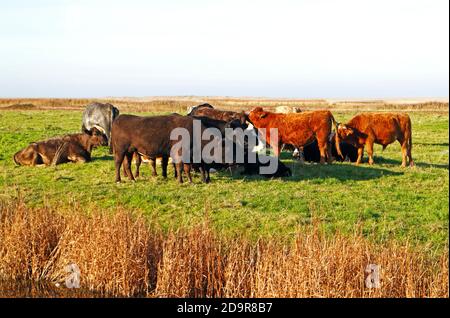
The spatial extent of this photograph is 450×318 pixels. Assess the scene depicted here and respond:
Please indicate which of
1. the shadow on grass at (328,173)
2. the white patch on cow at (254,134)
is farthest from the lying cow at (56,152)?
the white patch on cow at (254,134)

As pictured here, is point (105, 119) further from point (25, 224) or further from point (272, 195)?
point (25, 224)

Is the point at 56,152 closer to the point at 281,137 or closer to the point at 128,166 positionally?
the point at 128,166

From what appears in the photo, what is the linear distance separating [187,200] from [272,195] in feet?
6.22

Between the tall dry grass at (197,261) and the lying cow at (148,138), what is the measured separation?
14.9ft

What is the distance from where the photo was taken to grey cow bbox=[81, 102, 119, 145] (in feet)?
69.7

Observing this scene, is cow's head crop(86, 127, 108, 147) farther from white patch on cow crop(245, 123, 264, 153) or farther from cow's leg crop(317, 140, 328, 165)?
cow's leg crop(317, 140, 328, 165)

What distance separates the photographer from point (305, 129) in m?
16.9

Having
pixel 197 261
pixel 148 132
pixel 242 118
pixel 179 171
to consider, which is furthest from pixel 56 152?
pixel 197 261

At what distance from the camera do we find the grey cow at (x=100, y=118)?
69.7 ft

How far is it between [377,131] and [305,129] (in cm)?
217

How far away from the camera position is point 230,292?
7.98m

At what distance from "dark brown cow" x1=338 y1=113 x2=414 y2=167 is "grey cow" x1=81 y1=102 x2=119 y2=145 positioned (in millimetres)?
8952

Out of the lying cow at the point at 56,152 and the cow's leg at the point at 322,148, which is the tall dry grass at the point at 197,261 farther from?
the lying cow at the point at 56,152
